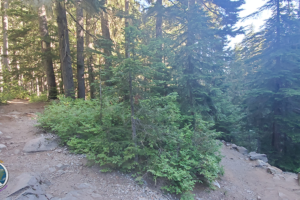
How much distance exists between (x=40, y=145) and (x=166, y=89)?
17.6 ft

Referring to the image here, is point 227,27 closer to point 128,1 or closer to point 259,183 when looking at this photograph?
point 128,1

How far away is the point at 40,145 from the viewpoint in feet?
16.3

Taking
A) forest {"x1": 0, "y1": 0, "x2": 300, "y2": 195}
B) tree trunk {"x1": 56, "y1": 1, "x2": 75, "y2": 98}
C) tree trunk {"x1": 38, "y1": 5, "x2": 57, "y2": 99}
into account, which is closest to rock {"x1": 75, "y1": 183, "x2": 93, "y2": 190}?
forest {"x1": 0, "y1": 0, "x2": 300, "y2": 195}

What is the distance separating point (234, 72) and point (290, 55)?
791 cm

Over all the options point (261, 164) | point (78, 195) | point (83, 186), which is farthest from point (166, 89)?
point (261, 164)

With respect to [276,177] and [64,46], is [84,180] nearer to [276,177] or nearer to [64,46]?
[276,177]

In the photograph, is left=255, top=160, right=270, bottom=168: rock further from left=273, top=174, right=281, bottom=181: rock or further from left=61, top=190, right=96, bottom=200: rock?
left=61, top=190, right=96, bottom=200: rock

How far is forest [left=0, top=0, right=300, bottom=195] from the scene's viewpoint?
4.35 m

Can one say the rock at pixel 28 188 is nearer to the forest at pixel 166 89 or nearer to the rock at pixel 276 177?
the forest at pixel 166 89

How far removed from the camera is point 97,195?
346 cm

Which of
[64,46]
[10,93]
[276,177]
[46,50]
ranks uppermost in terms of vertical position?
[46,50]

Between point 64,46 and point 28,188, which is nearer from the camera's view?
point 28,188

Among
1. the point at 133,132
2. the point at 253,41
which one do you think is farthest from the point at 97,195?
the point at 253,41

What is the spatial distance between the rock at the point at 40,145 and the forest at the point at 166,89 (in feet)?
1.08
